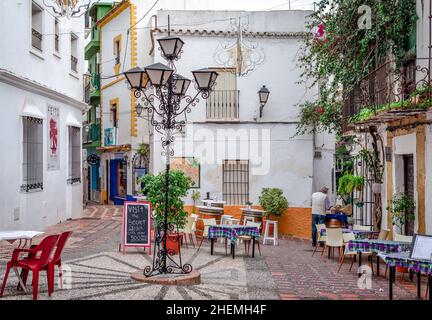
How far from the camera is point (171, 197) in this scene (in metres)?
13.4

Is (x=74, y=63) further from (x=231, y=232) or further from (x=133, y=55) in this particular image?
(x=231, y=232)

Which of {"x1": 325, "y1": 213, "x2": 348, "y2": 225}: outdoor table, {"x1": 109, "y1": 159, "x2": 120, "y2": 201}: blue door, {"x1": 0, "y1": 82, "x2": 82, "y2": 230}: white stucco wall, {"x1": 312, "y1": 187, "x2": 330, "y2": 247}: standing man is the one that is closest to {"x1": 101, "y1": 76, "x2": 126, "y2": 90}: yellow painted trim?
{"x1": 109, "y1": 159, "x2": 120, "y2": 201}: blue door

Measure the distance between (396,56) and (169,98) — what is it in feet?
21.0

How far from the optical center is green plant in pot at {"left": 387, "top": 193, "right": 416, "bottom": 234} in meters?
13.0

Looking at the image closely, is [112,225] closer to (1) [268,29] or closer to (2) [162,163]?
(2) [162,163]

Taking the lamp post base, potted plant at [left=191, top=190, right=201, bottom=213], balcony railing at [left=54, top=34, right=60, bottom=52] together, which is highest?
balcony railing at [left=54, top=34, right=60, bottom=52]

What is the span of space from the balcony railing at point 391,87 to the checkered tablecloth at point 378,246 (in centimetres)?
258

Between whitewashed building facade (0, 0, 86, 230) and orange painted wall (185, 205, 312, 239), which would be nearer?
whitewashed building facade (0, 0, 86, 230)

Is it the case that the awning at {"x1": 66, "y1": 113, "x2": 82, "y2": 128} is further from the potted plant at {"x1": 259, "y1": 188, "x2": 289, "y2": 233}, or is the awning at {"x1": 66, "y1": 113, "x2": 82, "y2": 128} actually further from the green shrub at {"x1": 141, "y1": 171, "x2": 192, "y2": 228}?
the green shrub at {"x1": 141, "y1": 171, "x2": 192, "y2": 228}

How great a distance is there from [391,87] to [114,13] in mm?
20651

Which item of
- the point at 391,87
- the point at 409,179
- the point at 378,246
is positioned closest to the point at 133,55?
the point at 409,179

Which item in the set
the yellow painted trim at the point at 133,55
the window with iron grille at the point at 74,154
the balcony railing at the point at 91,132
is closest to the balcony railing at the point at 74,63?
the window with iron grille at the point at 74,154

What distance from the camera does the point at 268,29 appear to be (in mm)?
20625

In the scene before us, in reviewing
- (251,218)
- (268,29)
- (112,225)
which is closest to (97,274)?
(251,218)
